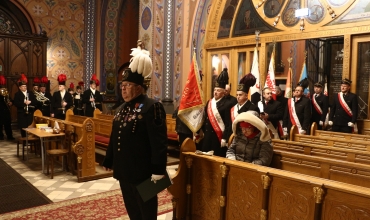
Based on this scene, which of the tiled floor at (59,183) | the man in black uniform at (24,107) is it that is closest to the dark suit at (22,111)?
the man in black uniform at (24,107)

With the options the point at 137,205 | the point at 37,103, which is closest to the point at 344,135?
the point at 137,205

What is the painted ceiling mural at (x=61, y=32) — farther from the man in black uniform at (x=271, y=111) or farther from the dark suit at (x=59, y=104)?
the man in black uniform at (x=271, y=111)

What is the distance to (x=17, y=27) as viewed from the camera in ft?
40.7

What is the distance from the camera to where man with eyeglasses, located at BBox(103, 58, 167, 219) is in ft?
8.32

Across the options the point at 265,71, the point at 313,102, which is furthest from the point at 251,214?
the point at 265,71

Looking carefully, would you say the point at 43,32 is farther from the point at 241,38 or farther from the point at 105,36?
the point at 241,38

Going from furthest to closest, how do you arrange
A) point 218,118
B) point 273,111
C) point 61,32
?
point 61,32, point 273,111, point 218,118

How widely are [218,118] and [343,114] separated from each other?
3060 mm

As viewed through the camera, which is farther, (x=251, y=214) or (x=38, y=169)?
(x=38, y=169)

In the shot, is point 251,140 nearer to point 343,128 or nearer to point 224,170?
point 224,170

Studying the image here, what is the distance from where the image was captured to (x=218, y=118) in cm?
427

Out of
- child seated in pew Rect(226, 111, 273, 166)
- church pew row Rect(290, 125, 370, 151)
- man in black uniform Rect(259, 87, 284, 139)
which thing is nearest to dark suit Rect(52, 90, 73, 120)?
man in black uniform Rect(259, 87, 284, 139)

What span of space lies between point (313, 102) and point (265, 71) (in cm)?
135

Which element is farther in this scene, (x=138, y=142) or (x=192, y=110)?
(x=192, y=110)
